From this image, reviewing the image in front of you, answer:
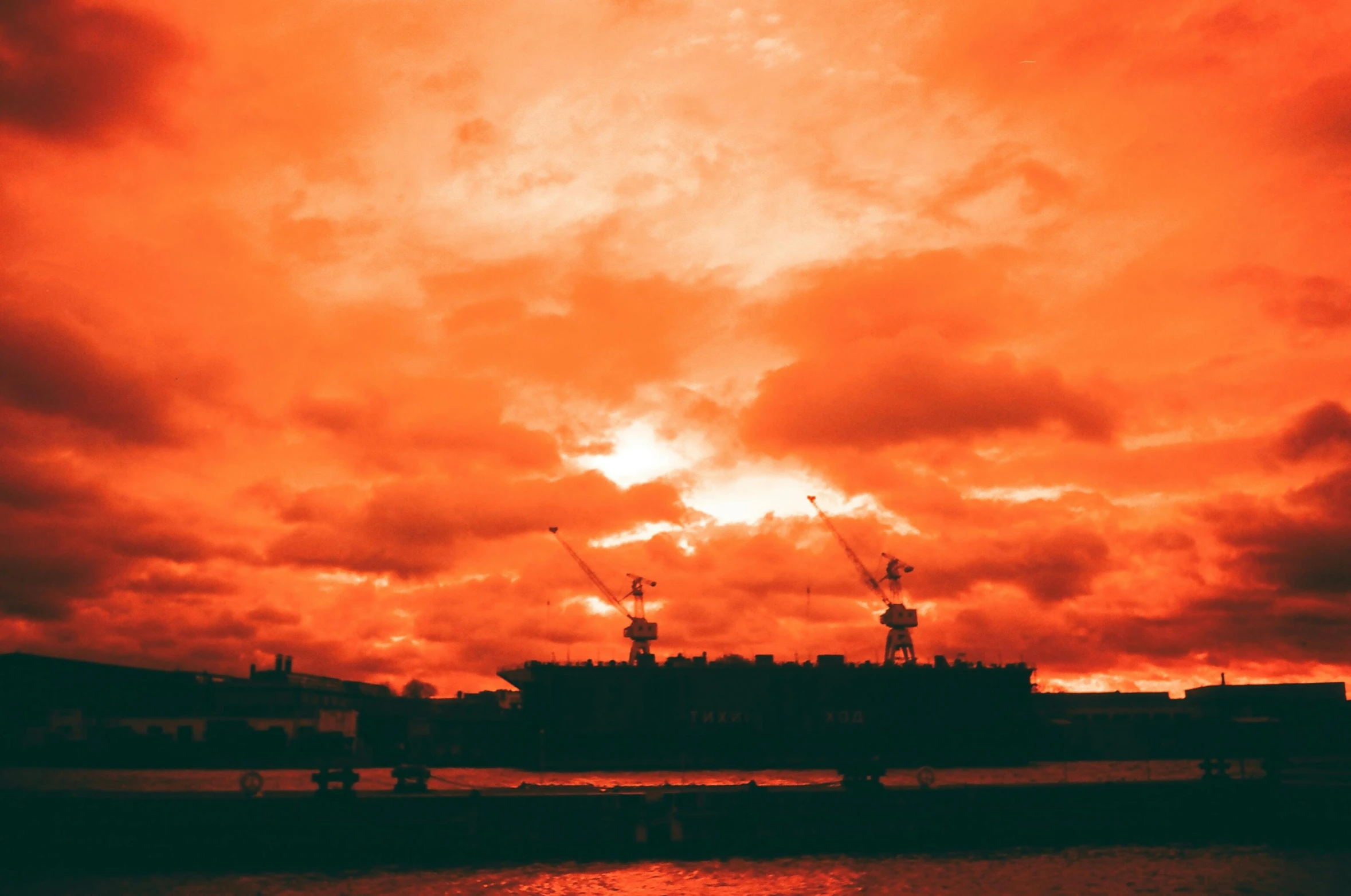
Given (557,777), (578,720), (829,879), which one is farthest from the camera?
(578,720)

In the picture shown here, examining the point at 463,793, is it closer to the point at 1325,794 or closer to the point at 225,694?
the point at 1325,794

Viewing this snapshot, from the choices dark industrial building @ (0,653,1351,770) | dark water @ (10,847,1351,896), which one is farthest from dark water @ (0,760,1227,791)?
dark water @ (10,847,1351,896)

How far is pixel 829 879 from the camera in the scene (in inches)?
1571

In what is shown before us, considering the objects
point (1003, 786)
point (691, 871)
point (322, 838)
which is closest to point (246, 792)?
point (322, 838)

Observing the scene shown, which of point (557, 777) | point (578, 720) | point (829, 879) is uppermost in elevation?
point (578, 720)

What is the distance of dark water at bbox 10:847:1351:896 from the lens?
3734cm

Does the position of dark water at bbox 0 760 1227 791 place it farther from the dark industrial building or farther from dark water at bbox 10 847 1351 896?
dark water at bbox 10 847 1351 896

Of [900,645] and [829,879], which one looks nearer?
[829,879]

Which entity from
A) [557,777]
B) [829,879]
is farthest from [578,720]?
[829,879]

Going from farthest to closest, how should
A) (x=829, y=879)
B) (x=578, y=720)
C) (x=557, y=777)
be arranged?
(x=578, y=720), (x=557, y=777), (x=829, y=879)

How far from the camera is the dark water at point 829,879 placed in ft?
123

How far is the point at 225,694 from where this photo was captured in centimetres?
11738

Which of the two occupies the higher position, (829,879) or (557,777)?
(829,879)

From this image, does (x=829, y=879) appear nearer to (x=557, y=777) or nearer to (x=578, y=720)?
(x=557, y=777)
